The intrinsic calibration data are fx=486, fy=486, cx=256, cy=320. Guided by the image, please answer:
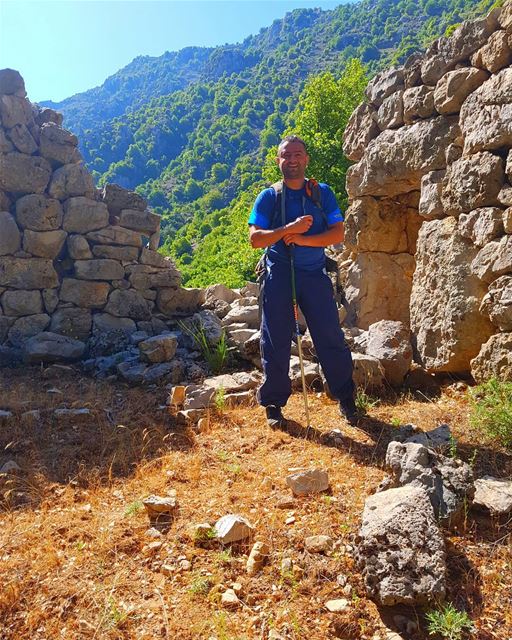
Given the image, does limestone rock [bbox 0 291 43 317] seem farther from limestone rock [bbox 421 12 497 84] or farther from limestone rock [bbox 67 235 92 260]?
limestone rock [bbox 421 12 497 84]

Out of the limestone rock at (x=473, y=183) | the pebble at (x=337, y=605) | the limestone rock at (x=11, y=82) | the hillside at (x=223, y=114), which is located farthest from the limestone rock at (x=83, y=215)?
the hillside at (x=223, y=114)

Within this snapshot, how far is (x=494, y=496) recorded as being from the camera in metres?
2.47

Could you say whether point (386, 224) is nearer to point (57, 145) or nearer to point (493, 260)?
point (493, 260)

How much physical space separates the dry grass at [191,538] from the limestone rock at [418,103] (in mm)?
3010

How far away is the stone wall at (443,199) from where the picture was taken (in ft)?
13.4

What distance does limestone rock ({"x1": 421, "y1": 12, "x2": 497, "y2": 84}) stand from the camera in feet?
14.8

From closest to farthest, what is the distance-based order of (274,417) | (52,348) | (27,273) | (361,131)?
(274,417) < (361,131) < (52,348) < (27,273)

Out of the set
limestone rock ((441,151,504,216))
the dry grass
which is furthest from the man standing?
limestone rock ((441,151,504,216))

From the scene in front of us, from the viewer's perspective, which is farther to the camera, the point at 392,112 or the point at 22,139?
the point at 22,139

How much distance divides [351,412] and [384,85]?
4091mm

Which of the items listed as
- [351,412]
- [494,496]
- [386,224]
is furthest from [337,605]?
[386,224]

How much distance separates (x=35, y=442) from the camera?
13.2 feet

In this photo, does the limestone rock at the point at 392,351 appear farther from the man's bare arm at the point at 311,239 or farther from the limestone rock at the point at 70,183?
the limestone rock at the point at 70,183

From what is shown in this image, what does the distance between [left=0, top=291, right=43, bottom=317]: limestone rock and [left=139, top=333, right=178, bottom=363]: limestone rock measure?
1961 millimetres
